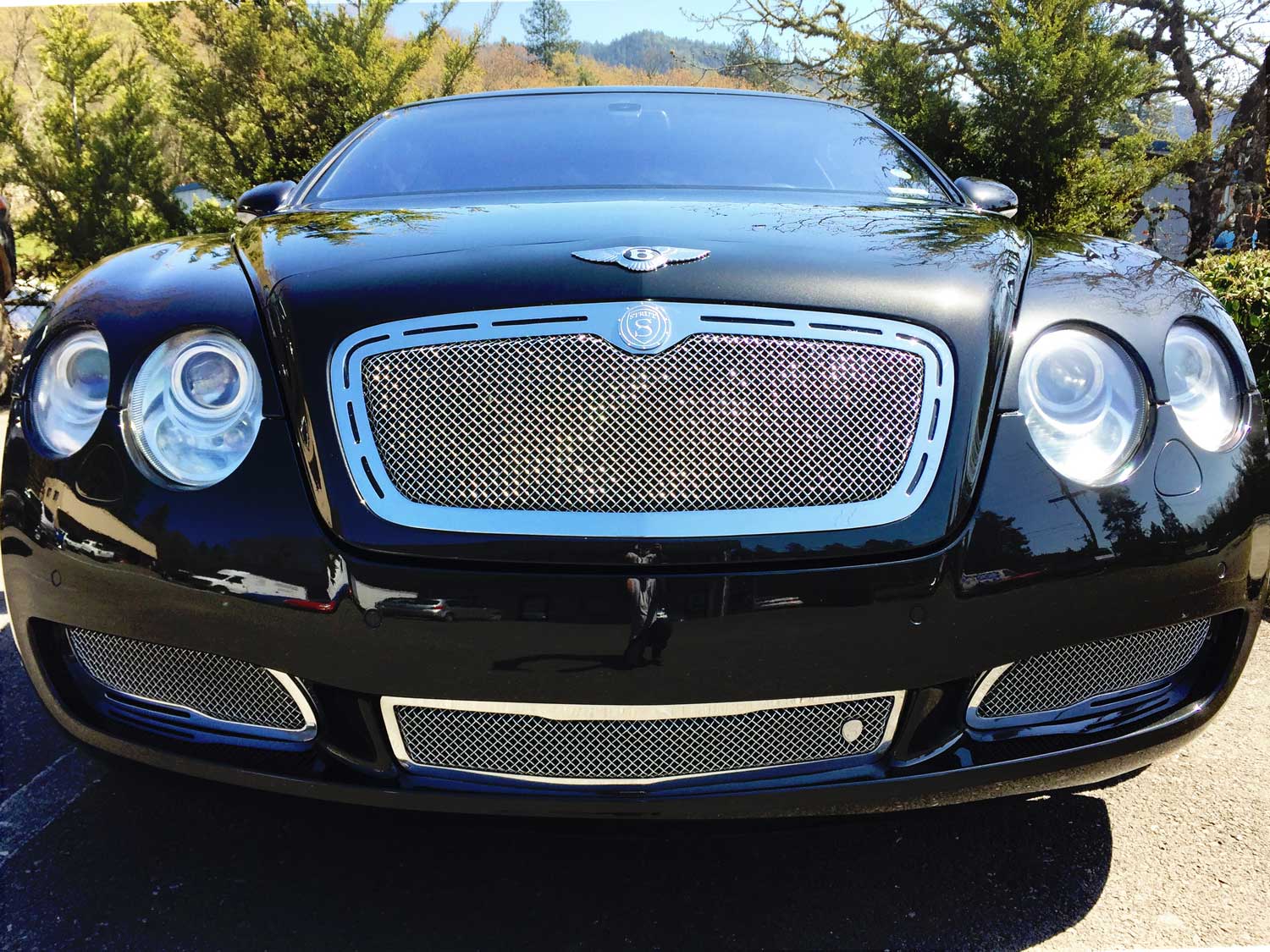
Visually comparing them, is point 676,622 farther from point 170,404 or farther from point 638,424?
point 170,404

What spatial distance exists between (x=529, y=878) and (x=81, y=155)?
38.1ft

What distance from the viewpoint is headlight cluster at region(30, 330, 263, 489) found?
1.57 metres

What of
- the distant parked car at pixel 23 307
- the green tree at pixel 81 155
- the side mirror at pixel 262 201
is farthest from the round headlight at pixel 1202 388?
the green tree at pixel 81 155

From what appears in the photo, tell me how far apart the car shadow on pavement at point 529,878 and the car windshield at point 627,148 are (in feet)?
4.80

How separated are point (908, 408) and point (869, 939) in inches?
33.6

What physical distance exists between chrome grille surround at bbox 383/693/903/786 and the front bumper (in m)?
0.02

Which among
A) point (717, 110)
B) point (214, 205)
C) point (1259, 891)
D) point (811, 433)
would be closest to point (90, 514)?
point (811, 433)

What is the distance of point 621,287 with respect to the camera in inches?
61.8

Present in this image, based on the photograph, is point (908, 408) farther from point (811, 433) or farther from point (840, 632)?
point (840, 632)

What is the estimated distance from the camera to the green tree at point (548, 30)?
1247 inches

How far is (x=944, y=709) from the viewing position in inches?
59.7

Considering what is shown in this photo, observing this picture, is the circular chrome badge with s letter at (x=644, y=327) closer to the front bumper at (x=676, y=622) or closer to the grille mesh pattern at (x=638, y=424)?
the grille mesh pattern at (x=638, y=424)

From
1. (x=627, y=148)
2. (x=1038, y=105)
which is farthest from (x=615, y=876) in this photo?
(x=1038, y=105)

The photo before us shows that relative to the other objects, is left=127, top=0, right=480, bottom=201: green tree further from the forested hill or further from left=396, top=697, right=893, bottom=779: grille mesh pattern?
left=396, top=697, right=893, bottom=779: grille mesh pattern
